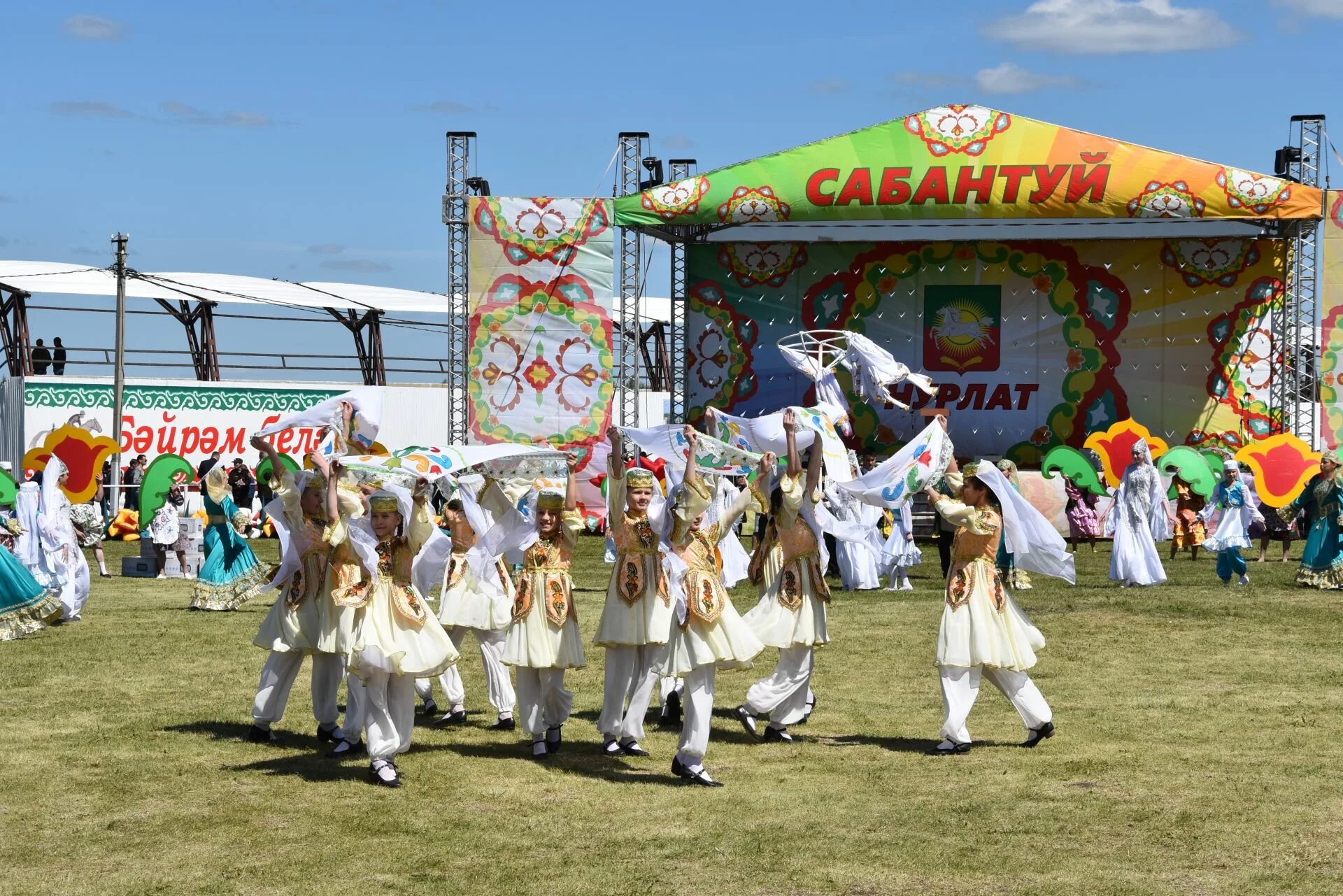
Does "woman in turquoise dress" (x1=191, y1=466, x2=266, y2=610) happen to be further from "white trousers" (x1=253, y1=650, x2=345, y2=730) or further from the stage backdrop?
the stage backdrop

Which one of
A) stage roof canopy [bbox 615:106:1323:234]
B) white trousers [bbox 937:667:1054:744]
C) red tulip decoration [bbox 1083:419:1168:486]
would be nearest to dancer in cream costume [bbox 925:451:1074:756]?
white trousers [bbox 937:667:1054:744]

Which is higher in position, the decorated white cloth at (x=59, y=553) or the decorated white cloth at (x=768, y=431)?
the decorated white cloth at (x=768, y=431)

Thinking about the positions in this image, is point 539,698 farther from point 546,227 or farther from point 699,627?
point 546,227

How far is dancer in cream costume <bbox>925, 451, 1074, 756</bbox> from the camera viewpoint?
8.67 m

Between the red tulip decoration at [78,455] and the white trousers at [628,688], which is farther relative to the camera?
the red tulip decoration at [78,455]

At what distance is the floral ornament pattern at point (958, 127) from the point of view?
23.6 metres

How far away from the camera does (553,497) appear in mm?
8719

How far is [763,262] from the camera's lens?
84.7ft

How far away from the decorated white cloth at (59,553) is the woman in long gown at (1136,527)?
10.2 meters

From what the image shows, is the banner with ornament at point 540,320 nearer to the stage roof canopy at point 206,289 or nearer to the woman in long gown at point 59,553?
the stage roof canopy at point 206,289

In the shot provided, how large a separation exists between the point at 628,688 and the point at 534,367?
17358 millimetres

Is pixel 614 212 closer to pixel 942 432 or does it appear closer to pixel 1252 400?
pixel 1252 400

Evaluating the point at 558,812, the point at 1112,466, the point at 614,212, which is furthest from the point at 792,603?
the point at 614,212

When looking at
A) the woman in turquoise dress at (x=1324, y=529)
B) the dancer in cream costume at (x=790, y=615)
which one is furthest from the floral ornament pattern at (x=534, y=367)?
the dancer in cream costume at (x=790, y=615)
